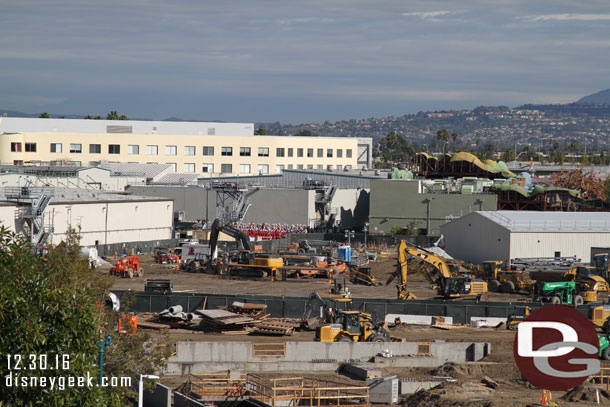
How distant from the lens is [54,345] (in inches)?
647

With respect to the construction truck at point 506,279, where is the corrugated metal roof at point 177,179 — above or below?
above

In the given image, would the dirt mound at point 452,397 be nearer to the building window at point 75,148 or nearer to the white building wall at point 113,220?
the white building wall at point 113,220

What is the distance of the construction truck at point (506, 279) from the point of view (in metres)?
53.6

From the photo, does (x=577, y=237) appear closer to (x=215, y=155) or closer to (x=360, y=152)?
(x=215, y=155)

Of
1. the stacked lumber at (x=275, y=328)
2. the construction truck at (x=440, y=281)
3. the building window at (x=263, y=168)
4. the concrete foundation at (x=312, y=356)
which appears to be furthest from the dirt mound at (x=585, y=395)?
the building window at (x=263, y=168)

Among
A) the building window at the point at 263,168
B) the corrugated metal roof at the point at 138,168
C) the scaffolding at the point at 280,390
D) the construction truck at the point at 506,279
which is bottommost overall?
the scaffolding at the point at 280,390

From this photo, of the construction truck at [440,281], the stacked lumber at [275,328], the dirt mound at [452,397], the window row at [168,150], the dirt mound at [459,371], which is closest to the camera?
the dirt mound at [452,397]

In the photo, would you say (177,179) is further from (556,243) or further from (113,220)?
(556,243)

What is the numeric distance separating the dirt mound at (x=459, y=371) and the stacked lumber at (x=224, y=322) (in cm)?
952

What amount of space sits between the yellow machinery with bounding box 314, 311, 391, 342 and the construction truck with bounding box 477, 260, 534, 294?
782 inches

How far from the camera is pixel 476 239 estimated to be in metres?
65.2

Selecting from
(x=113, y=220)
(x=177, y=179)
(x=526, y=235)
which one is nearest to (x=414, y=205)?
(x=526, y=235)

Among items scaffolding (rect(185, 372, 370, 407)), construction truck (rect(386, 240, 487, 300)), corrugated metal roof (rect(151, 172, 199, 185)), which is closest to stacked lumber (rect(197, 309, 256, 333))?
scaffolding (rect(185, 372, 370, 407))

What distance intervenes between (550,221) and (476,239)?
5.79m
